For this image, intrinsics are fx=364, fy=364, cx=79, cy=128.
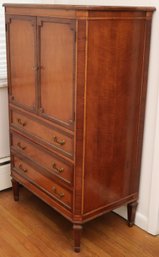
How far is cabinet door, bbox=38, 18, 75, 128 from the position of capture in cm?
189

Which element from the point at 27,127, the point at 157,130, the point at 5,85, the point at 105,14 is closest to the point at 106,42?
the point at 105,14

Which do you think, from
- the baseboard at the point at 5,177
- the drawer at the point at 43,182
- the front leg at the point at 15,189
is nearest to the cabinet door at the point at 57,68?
the drawer at the point at 43,182

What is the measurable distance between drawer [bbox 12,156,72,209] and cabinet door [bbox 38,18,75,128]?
0.43 metres

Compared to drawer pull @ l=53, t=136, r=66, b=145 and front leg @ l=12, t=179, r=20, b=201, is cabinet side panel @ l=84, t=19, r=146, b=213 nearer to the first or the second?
drawer pull @ l=53, t=136, r=66, b=145

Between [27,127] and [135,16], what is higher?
[135,16]

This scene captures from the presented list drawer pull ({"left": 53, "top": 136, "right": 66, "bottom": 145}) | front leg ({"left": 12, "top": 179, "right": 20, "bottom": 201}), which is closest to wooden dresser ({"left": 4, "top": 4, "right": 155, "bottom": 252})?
drawer pull ({"left": 53, "top": 136, "right": 66, "bottom": 145})

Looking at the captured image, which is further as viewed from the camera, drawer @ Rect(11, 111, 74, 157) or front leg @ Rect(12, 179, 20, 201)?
front leg @ Rect(12, 179, 20, 201)

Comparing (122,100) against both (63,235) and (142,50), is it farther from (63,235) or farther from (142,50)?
(63,235)

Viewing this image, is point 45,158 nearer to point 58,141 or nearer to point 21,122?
point 58,141

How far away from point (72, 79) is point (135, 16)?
1.62 ft

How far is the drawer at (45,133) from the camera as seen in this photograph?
2051mm

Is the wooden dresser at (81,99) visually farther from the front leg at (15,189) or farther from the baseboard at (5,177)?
the baseboard at (5,177)

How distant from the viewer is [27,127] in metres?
2.40

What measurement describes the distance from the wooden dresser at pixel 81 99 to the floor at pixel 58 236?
11 cm
